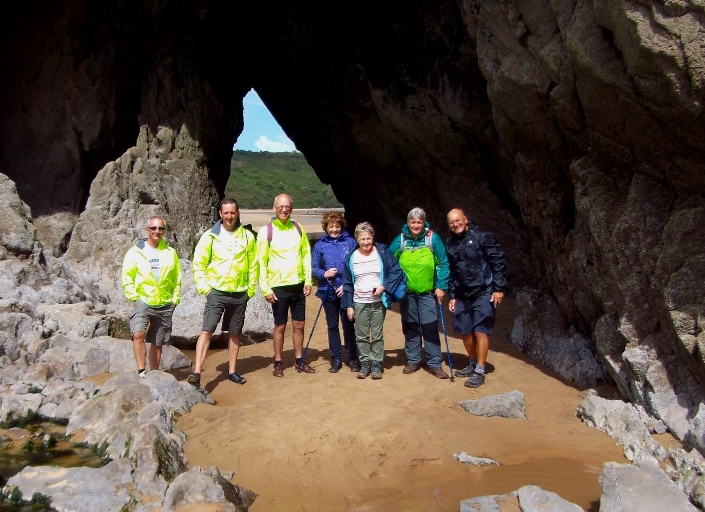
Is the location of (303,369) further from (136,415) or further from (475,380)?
(136,415)

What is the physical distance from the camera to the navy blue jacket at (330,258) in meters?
6.35

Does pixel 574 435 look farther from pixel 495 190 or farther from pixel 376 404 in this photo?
pixel 495 190

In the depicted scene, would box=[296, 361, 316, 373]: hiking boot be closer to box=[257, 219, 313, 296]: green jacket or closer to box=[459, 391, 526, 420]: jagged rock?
box=[257, 219, 313, 296]: green jacket

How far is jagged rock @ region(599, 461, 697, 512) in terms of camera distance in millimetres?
3461

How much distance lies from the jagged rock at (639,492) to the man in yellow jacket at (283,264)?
3377mm

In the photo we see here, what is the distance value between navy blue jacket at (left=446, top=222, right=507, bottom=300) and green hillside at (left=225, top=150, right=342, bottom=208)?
50.6m

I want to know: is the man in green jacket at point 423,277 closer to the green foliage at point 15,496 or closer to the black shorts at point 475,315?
the black shorts at point 475,315

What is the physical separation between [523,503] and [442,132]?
8.33 metres

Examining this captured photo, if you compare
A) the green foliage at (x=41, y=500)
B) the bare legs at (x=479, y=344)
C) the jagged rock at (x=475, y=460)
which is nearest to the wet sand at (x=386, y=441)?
the jagged rock at (x=475, y=460)

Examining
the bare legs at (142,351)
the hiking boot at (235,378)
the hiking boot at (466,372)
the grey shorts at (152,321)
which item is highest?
the grey shorts at (152,321)

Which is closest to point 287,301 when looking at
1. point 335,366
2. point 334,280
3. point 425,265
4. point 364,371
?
point 334,280

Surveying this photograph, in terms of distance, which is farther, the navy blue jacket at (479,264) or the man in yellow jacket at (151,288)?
the navy blue jacket at (479,264)

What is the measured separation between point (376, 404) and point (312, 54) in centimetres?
956

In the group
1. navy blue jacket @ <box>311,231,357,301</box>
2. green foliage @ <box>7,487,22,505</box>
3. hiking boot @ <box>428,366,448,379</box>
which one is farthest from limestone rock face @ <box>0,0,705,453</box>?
green foliage @ <box>7,487,22,505</box>
